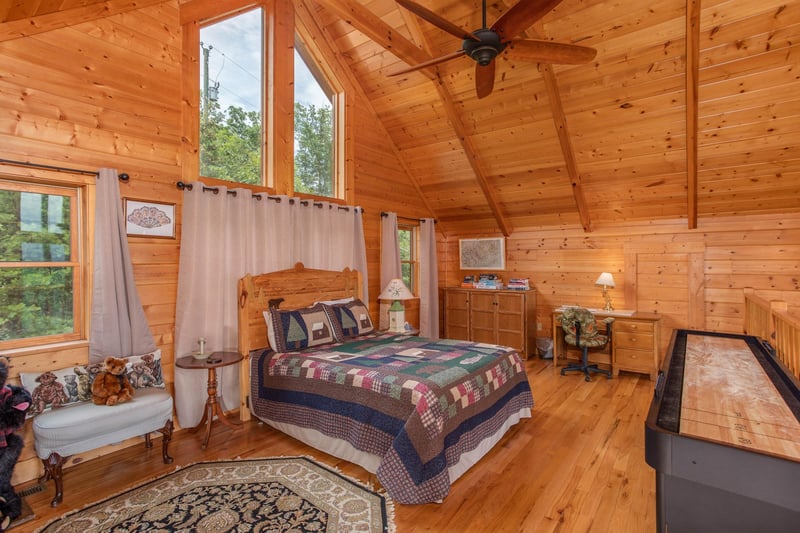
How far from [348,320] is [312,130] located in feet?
7.43

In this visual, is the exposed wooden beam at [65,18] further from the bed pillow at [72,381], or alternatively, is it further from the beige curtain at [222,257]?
the bed pillow at [72,381]

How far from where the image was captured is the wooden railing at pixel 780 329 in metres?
2.38

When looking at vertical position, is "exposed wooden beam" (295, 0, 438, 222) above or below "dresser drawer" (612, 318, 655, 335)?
above

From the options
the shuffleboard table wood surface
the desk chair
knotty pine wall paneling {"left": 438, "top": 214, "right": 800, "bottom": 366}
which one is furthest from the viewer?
the desk chair

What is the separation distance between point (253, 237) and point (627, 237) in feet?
14.7

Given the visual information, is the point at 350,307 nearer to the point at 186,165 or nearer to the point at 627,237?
the point at 186,165

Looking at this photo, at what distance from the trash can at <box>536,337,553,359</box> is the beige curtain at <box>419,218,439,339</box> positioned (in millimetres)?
1432

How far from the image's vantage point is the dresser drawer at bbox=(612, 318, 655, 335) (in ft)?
15.0

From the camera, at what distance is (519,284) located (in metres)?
5.75

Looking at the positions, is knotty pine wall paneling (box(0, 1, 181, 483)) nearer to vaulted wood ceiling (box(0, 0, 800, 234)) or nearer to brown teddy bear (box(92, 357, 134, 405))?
vaulted wood ceiling (box(0, 0, 800, 234))

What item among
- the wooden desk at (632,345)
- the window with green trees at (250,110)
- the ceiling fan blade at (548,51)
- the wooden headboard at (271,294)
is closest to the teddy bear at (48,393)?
the wooden headboard at (271,294)

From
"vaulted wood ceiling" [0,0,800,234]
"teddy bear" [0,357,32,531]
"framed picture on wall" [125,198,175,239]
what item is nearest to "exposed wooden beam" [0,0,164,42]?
"vaulted wood ceiling" [0,0,800,234]

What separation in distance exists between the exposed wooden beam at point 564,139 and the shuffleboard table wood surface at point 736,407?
2690 mm

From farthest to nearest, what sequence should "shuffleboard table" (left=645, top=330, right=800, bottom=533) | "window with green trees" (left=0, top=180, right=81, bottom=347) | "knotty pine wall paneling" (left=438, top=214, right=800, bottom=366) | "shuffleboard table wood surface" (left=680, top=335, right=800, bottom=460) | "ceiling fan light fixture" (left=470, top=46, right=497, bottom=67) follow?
"knotty pine wall paneling" (left=438, top=214, right=800, bottom=366), "window with green trees" (left=0, top=180, right=81, bottom=347), "ceiling fan light fixture" (left=470, top=46, right=497, bottom=67), "shuffleboard table wood surface" (left=680, top=335, right=800, bottom=460), "shuffleboard table" (left=645, top=330, right=800, bottom=533)
